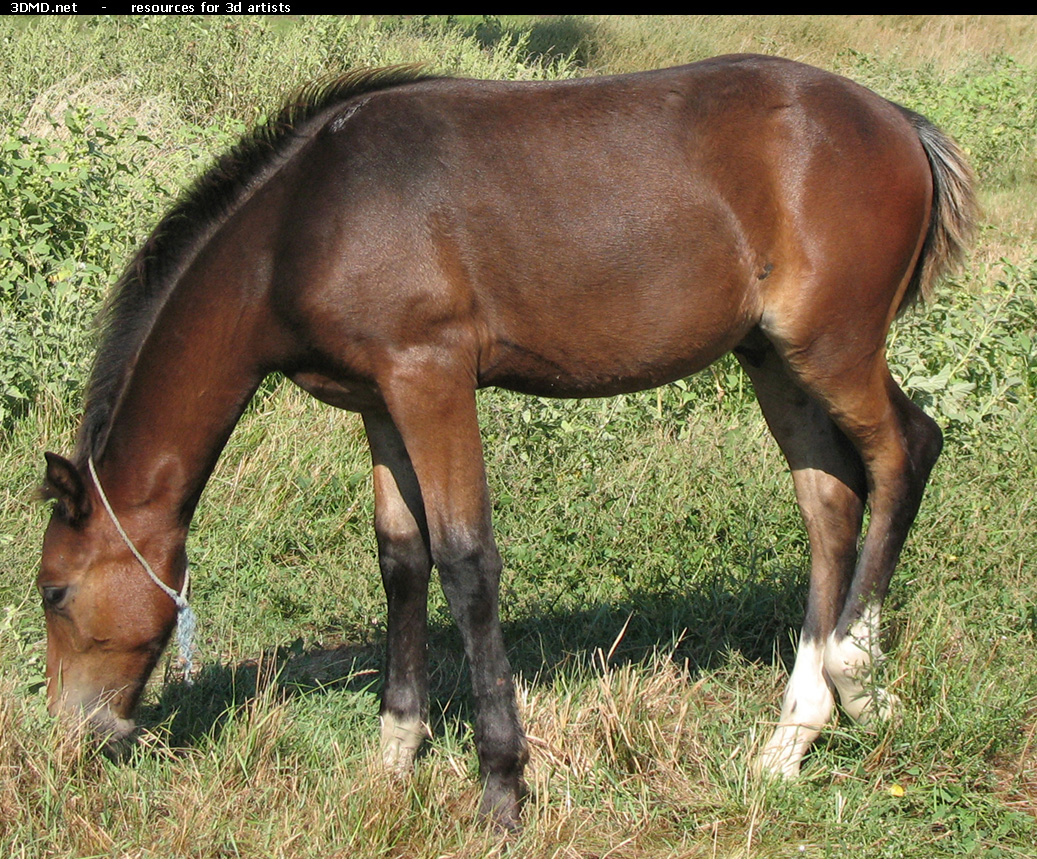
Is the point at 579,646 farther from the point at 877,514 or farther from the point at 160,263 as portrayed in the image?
the point at 160,263


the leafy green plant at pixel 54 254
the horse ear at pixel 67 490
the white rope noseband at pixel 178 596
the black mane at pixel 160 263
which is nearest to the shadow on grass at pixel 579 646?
the white rope noseband at pixel 178 596

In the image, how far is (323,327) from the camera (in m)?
3.12

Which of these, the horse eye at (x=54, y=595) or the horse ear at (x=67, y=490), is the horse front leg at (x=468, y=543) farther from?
the horse eye at (x=54, y=595)

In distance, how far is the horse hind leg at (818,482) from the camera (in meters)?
3.89

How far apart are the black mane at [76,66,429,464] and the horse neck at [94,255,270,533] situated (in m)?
0.04

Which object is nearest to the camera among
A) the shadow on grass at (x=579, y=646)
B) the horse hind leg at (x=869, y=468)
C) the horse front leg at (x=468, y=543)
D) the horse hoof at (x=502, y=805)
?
the horse front leg at (x=468, y=543)

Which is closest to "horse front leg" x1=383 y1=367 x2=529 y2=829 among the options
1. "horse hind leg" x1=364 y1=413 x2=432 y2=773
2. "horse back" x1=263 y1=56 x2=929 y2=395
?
"horse back" x1=263 y1=56 x2=929 y2=395

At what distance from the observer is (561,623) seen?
4.47m

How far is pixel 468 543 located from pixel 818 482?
145 cm

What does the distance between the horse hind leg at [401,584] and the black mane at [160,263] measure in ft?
2.52

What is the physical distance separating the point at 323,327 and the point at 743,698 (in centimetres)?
206

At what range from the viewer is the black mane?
330cm

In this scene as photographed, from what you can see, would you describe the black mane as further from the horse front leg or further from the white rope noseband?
the horse front leg

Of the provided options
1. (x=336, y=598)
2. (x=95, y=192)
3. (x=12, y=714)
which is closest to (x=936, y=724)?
(x=336, y=598)
